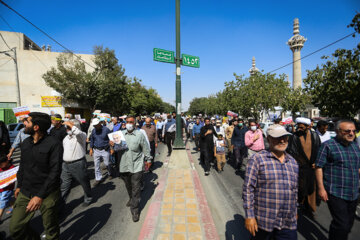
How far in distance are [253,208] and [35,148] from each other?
2.54 meters

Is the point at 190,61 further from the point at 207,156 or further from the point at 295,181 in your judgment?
the point at 295,181

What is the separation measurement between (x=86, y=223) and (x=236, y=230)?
260cm

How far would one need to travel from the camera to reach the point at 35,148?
7.17 feet

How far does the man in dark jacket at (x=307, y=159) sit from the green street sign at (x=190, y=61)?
19.9 feet

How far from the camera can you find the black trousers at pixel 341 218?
226 cm

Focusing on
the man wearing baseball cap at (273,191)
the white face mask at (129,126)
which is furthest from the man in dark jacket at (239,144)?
the man wearing baseball cap at (273,191)

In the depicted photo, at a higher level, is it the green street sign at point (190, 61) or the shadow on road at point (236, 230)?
the green street sign at point (190, 61)

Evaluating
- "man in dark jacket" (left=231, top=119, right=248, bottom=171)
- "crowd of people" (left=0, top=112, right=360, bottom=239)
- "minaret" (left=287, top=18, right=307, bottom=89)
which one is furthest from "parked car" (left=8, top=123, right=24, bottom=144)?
"minaret" (left=287, top=18, right=307, bottom=89)

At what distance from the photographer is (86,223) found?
3279 millimetres

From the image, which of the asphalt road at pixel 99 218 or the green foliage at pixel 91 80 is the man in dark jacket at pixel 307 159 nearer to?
the asphalt road at pixel 99 218

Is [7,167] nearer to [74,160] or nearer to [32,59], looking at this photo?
[74,160]

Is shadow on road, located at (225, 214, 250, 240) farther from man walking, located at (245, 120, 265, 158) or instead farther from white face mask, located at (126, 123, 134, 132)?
white face mask, located at (126, 123, 134, 132)

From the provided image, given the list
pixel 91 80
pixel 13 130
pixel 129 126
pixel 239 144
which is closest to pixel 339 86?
pixel 239 144

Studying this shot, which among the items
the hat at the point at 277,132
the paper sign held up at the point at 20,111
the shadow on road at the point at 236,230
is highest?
the paper sign held up at the point at 20,111
